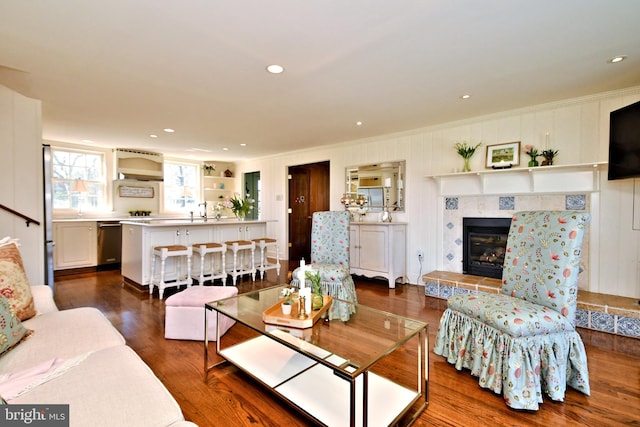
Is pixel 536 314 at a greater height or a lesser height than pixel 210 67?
lesser

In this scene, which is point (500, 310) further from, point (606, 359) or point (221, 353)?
point (221, 353)

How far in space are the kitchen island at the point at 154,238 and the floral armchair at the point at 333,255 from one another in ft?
6.13

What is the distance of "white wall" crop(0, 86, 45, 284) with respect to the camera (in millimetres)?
2848

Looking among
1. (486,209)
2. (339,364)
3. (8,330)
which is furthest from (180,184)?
(339,364)

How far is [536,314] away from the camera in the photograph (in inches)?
69.6

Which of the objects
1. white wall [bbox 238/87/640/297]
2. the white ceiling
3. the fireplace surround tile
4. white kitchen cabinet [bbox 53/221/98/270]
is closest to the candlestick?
white wall [bbox 238/87/640/297]

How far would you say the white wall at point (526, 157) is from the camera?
2.98m

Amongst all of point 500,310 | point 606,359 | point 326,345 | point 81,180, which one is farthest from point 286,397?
point 81,180

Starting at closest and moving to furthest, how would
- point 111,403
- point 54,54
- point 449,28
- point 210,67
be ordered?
point 111,403
point 449,28
point 54,54
point 210,67

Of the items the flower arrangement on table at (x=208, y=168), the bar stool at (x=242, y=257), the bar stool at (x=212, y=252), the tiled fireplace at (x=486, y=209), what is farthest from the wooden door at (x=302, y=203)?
the tiled fireplace at (x=486, y=209)

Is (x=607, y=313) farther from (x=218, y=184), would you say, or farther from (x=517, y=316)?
(x=218, y=184)

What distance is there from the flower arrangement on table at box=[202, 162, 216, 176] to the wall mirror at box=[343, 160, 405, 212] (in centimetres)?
388

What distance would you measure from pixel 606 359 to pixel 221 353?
9.32 feet

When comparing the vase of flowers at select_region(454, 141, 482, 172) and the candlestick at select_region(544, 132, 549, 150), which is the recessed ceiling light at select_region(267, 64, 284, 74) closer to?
the vase of flowers at select_region(454, 141, 482, 172)
